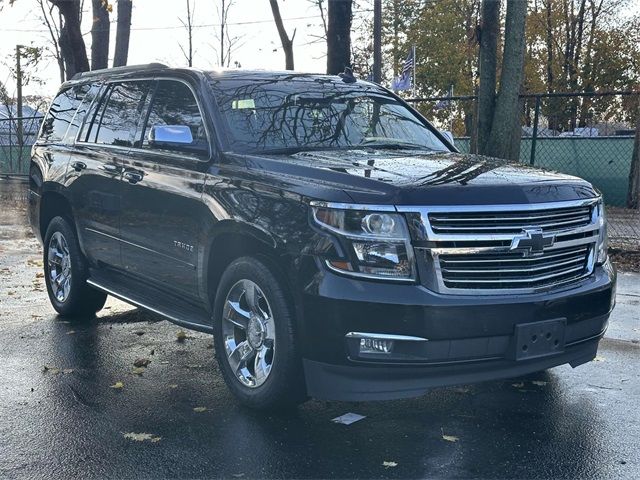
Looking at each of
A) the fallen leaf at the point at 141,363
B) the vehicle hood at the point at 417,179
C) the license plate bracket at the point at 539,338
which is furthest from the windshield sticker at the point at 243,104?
the license plate bracket at the point at 539,338

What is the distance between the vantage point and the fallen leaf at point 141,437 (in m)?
4.62

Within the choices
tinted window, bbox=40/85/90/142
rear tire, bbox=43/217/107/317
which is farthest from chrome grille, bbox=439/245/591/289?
tinted window, bbox=40/85/90/142

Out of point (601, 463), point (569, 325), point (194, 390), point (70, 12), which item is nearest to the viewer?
point (601, 463)

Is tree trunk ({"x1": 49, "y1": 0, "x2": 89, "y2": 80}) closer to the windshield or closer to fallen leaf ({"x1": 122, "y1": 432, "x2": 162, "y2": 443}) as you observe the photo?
the windshield

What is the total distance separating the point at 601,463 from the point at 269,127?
286 cm

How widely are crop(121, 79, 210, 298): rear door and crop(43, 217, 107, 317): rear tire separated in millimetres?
1090

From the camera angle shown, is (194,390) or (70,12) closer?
(194,390)

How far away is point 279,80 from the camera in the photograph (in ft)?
20.2

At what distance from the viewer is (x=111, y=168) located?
6.57 meters

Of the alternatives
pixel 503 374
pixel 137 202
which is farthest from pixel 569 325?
pixel 137 202

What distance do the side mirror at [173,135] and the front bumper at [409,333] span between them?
159 cm

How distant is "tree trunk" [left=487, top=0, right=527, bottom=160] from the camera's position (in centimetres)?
1164

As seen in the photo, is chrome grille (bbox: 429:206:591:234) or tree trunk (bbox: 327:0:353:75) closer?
chrome grille (bbox: 429:206:591:234)

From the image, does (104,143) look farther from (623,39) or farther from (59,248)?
(623,39)
